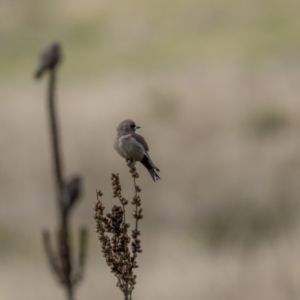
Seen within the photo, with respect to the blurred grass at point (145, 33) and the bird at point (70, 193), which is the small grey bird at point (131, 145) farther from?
the blurred grass at point (145, 33)

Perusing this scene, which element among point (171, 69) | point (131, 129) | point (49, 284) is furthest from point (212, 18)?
point (131, 129)

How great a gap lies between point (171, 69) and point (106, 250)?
28.0 m

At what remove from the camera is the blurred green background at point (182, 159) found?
13.6 meters

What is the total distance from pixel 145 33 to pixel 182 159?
2442cm

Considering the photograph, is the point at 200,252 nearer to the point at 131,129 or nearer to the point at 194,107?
the point at 131,129

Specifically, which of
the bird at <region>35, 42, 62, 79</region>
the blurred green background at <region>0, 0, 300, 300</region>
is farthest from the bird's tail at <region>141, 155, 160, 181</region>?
the blurred green background at <region>0, 0, 300, 300</region>

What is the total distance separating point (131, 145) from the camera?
6004mm

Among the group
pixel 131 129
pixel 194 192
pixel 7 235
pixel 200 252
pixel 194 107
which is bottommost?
pixel 131 129

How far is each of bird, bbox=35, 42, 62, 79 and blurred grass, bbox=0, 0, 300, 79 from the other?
29679 mm

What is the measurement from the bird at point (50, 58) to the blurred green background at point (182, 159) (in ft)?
25.5

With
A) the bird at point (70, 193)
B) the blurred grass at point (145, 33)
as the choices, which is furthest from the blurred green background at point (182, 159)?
the bird at point (70, 193)

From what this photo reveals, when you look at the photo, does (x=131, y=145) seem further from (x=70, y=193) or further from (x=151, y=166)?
(x=70, y=193)

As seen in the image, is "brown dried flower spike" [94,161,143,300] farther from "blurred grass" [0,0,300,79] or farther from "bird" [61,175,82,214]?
"blurred grass" [0,0,300,79]

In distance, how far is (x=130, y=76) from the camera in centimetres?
3095
